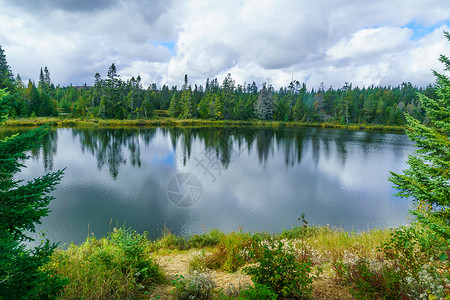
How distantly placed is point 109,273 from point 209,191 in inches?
479

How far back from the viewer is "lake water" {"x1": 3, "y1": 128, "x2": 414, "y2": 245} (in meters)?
11.8

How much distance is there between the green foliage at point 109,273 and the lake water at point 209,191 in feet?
17.7

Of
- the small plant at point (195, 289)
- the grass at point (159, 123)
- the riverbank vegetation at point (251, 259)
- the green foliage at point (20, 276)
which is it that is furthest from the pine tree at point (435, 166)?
the grass at point (159, 123)

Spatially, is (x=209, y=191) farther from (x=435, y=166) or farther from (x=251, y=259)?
(x=435, y=166)

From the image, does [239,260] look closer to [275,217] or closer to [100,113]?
[275,217]

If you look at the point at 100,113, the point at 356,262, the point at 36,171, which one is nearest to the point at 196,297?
the point at 356,262

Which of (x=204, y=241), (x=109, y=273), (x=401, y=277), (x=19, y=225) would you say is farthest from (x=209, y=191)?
(x=19, y=225)

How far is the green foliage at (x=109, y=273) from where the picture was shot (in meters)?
4.05

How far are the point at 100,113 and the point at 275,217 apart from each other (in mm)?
63007

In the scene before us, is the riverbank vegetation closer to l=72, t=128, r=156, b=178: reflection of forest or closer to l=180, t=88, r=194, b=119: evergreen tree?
l=72, t=128, r=156, b=178: reflection of forest

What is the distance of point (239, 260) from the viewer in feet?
20.2

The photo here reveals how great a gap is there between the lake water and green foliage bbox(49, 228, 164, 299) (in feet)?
17.7

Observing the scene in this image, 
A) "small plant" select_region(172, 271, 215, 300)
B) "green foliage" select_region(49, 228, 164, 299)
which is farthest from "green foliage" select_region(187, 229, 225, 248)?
"small plant" select_region(172, 271, 215, 300)

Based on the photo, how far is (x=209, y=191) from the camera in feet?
54.2
